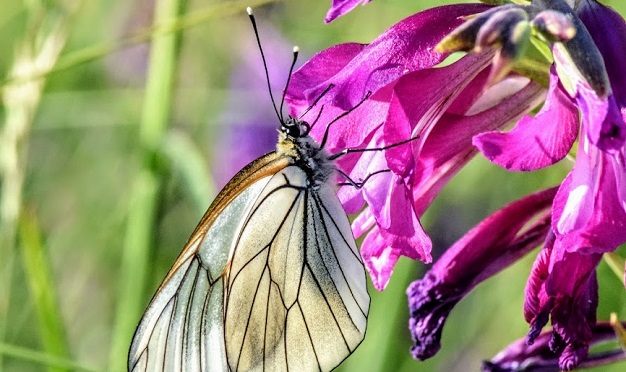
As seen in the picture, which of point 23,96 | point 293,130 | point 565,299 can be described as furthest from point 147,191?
point 565,299

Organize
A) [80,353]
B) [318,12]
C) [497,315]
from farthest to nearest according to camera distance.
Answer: [318,12] < [80,353] < [497,315]

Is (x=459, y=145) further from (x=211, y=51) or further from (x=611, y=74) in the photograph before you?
(x=211, y=51)

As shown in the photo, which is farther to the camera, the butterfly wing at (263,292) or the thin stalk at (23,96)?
the thin stalk at (23,96)

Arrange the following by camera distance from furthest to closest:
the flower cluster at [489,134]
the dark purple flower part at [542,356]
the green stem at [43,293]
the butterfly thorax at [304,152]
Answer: the green stem at [43,293]
the butterfly thorax at [304,152]
the dark purple flower part at [542,356]
the flower cluster at [489,134]

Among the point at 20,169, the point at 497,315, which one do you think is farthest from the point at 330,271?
the point at 497,315

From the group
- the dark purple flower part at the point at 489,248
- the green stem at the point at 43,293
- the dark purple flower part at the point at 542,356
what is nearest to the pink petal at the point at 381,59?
the dark purple flower part at the point at 489,248

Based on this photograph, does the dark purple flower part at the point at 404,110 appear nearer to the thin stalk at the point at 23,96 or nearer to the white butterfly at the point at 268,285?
the white butterfly at the point at 268,285
